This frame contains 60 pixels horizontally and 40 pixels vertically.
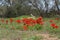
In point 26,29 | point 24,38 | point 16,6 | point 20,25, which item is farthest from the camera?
point 16,6

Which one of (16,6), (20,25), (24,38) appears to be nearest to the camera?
(24,38)

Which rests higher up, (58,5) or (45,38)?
(45,38)

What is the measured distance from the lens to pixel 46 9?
17.9 m

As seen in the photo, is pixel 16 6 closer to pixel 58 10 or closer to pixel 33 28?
pixel 58 10

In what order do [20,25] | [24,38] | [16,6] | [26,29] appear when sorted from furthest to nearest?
[16,6] → [20,25] → [26,29] → [24,38]

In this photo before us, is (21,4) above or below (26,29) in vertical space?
below

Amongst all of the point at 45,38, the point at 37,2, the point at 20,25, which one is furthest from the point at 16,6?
the point at 45,38

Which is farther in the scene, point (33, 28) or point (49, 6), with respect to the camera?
point (49, 6)

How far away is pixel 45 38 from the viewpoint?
661 centimetres

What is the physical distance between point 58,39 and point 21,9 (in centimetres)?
1125

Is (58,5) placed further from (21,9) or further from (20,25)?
(20,25)

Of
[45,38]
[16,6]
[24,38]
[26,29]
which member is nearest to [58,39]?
[45,38]

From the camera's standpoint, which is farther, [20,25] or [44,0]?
[44,0]

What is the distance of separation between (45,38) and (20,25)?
262 centimetres
